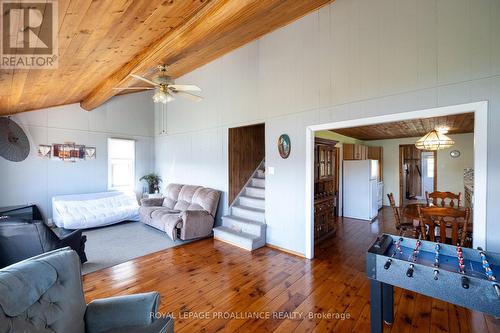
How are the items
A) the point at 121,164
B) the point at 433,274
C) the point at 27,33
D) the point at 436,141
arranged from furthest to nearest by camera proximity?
the point at 121,164, the point at 436,141, the point at 27,33, the point at 433,274

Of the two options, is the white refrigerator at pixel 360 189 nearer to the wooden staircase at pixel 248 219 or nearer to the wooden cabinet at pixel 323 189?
the wooden cabinet at pixel 323 189

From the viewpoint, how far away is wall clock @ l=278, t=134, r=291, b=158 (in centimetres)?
388

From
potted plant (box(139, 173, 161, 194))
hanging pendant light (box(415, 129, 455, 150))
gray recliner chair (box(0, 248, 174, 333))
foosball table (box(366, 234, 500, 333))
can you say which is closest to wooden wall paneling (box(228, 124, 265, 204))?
potted plant (box(139, 173, 161, 194))

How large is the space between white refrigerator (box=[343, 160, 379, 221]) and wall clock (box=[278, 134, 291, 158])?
128 inches

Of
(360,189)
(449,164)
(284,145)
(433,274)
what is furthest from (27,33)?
(449,164)

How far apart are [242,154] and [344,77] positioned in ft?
9.00

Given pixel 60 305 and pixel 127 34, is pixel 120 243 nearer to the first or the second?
pixel 60 305

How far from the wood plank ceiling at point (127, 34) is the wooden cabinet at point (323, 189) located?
7.83 ft

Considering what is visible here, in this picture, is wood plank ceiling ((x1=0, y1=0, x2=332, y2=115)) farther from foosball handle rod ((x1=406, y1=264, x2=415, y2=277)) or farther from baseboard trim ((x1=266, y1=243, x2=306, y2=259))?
baseboard trim ((x1=266, y1=243, x2=306, y2=259))

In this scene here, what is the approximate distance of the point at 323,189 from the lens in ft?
15.5

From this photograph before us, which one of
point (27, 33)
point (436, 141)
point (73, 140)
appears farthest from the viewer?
point (73, 140)

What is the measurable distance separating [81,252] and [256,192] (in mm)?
3223

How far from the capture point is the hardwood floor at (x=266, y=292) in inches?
83.5

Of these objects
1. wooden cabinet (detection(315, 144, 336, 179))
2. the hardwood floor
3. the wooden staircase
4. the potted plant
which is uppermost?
wooden cabinet (detection(315, 144, 336, 179))
